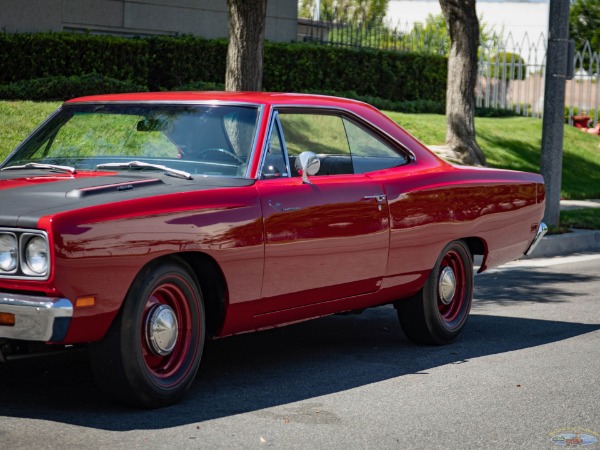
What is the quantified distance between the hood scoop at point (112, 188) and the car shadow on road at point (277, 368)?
3.62ft

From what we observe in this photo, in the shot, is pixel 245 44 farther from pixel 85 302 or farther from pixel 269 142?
pixel 85 302

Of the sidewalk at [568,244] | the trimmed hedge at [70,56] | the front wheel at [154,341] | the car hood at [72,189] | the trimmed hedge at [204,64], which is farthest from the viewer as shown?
the trimmed hedge at [204,64]

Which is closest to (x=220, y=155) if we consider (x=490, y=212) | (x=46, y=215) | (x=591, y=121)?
(x=46, y=215)

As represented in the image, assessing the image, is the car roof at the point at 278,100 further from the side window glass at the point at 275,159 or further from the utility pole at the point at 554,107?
the utility pole at the point at 554,107

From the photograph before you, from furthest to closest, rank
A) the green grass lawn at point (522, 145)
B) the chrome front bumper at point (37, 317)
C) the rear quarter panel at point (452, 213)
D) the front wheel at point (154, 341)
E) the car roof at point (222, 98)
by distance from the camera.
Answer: the green grass lawn at point (522, 145), the rear quarter panel at point (452, 213), the car roof at point (222, 98), the front wheel at point (154, 341), the chrome front bumper at point (37, 317)

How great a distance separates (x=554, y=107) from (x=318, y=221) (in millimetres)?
8463

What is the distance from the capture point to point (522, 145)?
22.9m

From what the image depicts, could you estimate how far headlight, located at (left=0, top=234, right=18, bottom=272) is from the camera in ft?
17.9

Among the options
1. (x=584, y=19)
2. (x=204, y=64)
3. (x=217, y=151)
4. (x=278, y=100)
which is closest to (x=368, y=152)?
(x=278, y=100)

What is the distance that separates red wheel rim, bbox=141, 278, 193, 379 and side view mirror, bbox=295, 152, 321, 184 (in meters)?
1.14

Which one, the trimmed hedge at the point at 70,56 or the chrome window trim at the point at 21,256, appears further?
the trimmed hedge at the point at 70,56

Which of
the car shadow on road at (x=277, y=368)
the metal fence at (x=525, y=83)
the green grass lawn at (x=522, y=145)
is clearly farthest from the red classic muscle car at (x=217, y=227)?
the metal fence at (x=525, y=83)

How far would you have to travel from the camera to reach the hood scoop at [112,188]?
5.76 meters

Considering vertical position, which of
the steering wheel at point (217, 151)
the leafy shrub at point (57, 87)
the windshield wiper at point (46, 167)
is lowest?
the windshield wiper at point (46, 167)
